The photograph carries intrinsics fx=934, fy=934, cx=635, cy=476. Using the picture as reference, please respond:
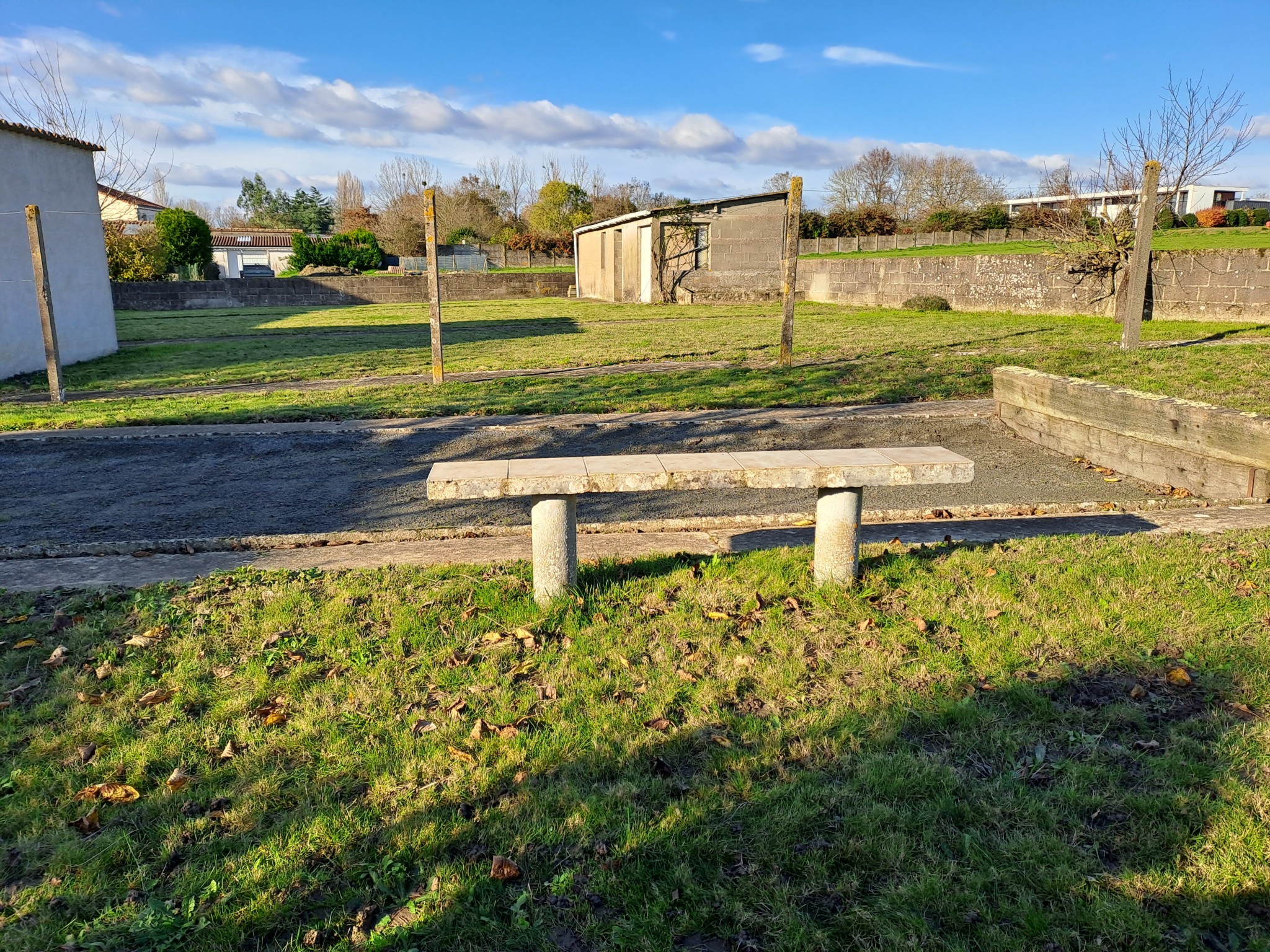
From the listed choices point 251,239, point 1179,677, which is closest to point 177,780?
point 1179,677

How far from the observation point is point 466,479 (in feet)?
13.8

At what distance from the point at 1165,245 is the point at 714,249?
14706 millimetres

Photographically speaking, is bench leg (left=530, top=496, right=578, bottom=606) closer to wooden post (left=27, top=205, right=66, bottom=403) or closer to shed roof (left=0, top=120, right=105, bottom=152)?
wooden post (left=27, top=205, right=66, bottom=403)

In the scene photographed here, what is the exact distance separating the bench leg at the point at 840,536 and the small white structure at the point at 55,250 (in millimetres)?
14213

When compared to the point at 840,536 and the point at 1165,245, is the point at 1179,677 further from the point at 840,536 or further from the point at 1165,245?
the point at 1165,245

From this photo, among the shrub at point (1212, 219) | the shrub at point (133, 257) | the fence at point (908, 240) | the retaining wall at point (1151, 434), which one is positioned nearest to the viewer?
the retaining wall at point (1151, 434)

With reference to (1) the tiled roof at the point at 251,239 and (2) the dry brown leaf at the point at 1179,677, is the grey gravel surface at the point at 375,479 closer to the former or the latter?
(2) the dry brown leaf at the point at 1179,677

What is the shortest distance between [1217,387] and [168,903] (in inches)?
411

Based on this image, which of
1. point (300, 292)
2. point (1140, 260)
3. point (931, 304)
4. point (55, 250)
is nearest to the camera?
point (1140, 260)

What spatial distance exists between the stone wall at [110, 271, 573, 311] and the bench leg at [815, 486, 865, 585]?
1424 inches

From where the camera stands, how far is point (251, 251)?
77125mm

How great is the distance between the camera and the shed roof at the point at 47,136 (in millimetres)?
14930

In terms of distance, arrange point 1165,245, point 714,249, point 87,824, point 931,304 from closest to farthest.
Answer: point 87,824
point 1165,245
point 931,304
point 714,249

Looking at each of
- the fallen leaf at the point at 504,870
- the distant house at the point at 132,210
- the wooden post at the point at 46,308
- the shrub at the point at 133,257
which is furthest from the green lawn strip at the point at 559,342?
the distant house at the point at 132,210
